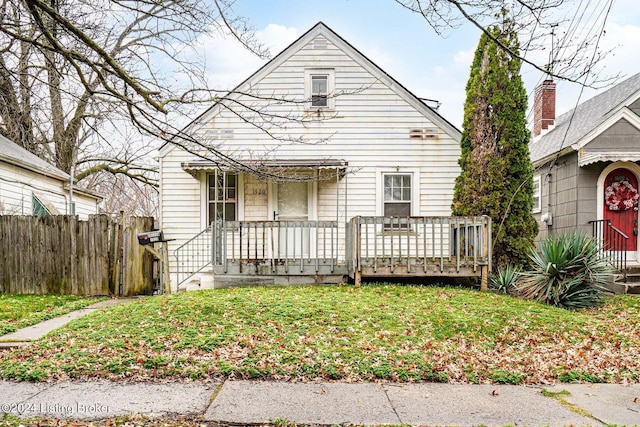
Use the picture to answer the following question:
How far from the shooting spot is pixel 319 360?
4.66 m

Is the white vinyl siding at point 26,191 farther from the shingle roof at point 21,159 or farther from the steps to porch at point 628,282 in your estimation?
the steps to porch at point 628,282

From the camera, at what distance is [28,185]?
1298cm

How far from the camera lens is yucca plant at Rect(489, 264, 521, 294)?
8.86 m

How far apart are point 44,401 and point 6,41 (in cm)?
562

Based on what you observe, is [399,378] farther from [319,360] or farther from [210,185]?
[210,185]

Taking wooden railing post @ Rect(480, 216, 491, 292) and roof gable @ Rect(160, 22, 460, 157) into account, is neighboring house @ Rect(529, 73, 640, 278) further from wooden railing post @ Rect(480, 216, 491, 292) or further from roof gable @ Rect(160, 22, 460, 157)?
wooden railing post @ Rect(480, 216, 491, 292)

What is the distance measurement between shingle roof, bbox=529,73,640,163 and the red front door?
4.55 ft

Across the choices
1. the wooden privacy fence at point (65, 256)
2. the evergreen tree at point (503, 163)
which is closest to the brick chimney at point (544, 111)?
the evergreen tree at point (503, 163)

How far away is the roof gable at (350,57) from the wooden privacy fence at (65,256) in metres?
2.61

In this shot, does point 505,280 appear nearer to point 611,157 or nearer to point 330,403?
point 611,157

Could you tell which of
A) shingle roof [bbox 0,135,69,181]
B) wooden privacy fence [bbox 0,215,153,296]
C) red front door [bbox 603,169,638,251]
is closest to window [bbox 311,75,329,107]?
wooden privacy fence [bbox 0,215,153,296]

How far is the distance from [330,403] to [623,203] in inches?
412

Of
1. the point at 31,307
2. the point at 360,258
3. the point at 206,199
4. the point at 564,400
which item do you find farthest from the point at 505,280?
the point at 31,307

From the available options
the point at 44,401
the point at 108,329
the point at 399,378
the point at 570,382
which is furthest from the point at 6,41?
the point at 570,382
